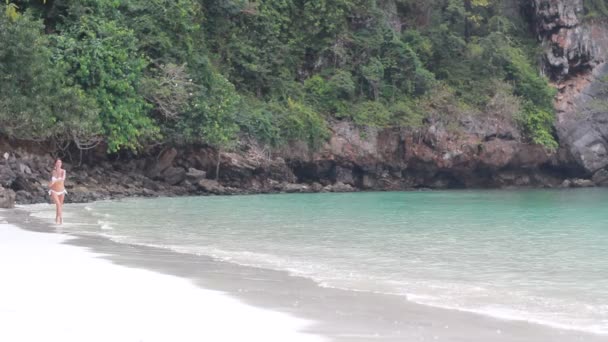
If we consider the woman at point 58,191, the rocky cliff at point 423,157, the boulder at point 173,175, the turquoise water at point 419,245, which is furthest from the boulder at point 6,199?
the boulder at point 173,175

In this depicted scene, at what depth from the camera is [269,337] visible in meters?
5.35

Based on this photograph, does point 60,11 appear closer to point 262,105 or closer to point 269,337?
point 262,105

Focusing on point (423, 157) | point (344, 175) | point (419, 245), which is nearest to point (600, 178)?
point (423, 157)

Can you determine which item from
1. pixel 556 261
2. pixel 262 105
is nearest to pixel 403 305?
pixel 556 261

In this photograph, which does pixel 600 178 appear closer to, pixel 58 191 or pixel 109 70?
pixel 109 70

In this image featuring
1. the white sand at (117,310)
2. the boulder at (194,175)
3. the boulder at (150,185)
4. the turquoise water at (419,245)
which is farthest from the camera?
the boulder at (194,175)

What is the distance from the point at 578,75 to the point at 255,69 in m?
16.4

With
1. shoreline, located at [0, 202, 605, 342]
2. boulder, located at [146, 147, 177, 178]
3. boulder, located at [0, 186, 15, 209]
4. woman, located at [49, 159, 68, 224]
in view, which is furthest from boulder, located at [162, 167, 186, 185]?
shoreline, located at [0, 202, 605, 342]

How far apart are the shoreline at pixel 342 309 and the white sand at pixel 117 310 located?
0.76ft

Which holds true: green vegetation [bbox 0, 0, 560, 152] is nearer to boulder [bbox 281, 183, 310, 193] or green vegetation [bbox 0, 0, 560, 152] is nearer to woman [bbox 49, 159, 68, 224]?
boulder [bbox 281, 183, 310, 193]

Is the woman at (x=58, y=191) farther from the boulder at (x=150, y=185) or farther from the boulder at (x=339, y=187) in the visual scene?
the boulder at (x=339, y=187)

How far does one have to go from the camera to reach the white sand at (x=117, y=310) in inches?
209

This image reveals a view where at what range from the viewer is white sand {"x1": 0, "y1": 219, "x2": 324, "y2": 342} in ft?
17.5

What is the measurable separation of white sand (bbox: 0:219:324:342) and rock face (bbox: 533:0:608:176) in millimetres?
32444
